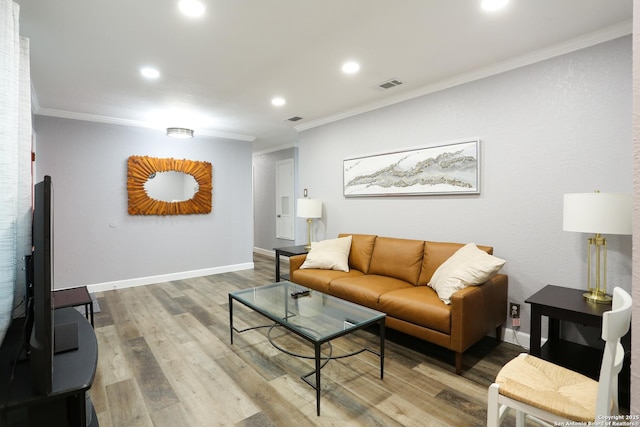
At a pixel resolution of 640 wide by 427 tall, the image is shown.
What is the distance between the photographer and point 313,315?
2414mm

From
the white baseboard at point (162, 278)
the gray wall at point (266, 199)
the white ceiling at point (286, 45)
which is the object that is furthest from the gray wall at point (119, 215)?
the gray wall at point (266, 199)

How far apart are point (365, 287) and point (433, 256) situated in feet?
2.45

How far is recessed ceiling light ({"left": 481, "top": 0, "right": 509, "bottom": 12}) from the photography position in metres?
1.96

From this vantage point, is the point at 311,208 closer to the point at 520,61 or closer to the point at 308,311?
the point at 308,311

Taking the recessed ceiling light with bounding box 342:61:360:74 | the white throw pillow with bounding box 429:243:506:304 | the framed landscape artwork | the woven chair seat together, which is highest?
the recessed ceiling light with bounding box 342:61:360:74

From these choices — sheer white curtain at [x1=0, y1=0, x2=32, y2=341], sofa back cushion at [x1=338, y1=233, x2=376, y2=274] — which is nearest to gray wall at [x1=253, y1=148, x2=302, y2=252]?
sofa back cushion at [x1=338, y1=233, x2=376, y2=274]

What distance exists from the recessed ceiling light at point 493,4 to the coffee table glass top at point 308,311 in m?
2.15

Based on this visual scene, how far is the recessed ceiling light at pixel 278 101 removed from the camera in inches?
149

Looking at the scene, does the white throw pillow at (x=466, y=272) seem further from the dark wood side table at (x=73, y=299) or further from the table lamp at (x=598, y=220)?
the dark wood side table at (x=73, y=299)

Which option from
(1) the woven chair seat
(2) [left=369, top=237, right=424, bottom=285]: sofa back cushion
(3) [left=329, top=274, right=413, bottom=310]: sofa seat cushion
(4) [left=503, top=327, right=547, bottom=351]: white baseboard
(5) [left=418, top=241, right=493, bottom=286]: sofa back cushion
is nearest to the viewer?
(1) the woven chair seat

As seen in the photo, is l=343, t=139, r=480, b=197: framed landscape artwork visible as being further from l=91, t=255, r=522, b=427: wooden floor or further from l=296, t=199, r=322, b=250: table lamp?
l=91, t=255, r=522, b=427: wooden floor

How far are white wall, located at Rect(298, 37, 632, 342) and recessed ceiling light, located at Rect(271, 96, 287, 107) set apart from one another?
1.35 m

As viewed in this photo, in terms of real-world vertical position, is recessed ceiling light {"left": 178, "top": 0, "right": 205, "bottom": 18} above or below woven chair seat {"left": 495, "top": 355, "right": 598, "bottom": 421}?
above

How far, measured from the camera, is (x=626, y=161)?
224 centimetres
